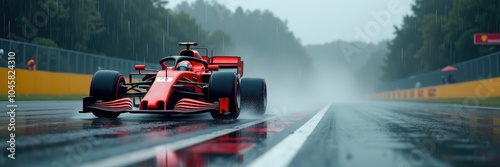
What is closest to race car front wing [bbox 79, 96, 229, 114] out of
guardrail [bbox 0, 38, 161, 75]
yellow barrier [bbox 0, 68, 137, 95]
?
yellow barrier [bbox 0, 68, 137, 95]

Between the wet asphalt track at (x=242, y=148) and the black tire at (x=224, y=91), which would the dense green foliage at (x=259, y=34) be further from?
the wet asphalt track at (x=242, y=148)

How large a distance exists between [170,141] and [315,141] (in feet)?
4.82

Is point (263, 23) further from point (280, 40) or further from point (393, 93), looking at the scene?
point (393, 93)

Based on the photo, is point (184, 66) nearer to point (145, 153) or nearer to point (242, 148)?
point (242, 148)

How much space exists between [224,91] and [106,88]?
2137mm

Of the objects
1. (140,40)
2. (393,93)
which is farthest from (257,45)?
(393,93)

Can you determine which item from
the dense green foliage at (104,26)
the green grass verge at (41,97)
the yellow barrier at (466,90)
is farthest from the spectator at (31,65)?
the dense green foliage at (104,26)

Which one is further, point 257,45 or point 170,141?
point 257,45

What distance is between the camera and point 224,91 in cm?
937

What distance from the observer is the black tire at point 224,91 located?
9.36 meters

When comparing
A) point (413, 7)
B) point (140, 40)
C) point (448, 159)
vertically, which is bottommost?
point (448, 159)

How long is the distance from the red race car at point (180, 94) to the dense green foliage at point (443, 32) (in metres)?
47.5

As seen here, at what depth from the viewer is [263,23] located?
162375 millimetres

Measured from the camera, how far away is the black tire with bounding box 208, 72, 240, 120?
9.36m
